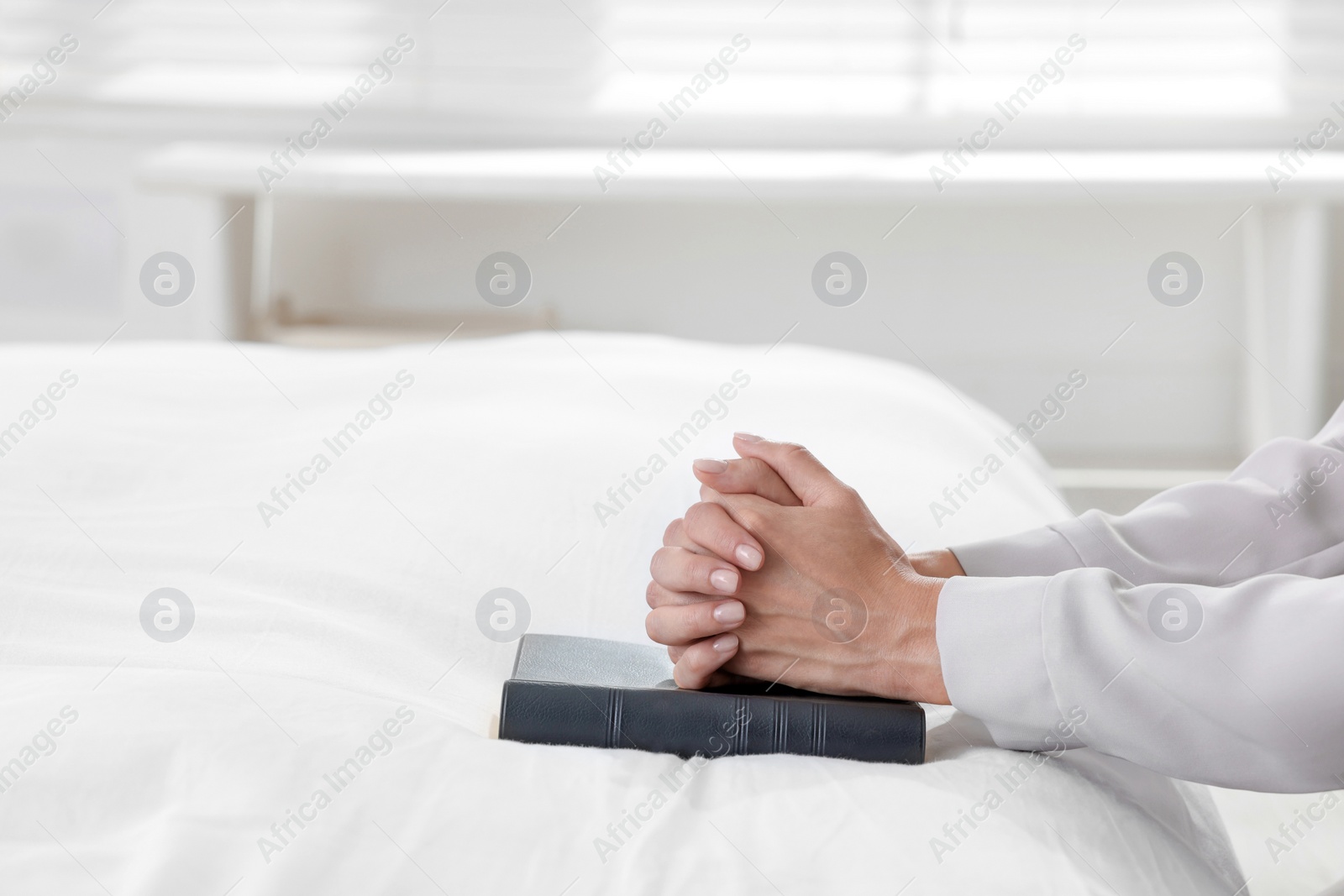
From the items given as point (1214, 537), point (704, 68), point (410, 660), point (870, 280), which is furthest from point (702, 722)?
point (704, 68)

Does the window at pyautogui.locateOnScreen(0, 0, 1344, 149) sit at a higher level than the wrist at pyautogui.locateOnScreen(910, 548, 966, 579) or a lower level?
higher

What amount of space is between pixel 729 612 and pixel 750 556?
0.13 feet

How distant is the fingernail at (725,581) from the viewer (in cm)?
66

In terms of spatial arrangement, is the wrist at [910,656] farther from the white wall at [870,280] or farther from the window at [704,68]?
the window at [704,68]

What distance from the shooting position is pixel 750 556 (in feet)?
2.17

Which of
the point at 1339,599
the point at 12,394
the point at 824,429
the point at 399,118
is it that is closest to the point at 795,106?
the point at 399,118

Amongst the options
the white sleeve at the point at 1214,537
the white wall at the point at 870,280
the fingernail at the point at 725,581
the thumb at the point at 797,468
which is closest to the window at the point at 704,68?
the white wall at the point at 870,280

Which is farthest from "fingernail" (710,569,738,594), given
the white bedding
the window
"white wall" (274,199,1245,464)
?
the window

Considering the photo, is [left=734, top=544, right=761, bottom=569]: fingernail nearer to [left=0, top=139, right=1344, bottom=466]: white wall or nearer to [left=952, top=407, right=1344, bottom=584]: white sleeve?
[left=952, top=407, right=1344, bottom=584]: white sleeve

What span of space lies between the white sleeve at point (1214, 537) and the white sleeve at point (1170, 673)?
0.57ft

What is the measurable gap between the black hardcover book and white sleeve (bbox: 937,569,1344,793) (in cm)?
6

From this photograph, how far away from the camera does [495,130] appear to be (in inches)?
130

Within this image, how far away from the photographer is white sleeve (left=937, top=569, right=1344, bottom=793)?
0.54m

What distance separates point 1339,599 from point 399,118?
123 inches
